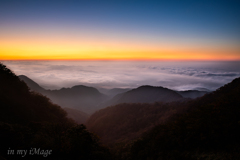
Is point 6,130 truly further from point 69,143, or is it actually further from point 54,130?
point 69,143

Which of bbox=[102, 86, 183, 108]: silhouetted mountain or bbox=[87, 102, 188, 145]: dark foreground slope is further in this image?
bbox=[102, 86, 183, 108]: silhouetted mountain

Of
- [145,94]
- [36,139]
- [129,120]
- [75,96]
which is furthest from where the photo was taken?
[75,96]

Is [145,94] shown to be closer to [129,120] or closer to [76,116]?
[76,116]

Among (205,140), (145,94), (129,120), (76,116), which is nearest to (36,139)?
(205,140)

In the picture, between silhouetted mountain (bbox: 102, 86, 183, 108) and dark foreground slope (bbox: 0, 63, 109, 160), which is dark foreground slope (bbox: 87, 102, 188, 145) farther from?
silhouetted mountain (bbox: 102, 86, 183, 108)

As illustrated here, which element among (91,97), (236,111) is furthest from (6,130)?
(91,97)

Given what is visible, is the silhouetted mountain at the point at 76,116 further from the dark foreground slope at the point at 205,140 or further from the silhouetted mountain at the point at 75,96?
the silhouetted mountain at the point at 75,96

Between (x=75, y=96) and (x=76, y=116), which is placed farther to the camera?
(x=75, y=96)

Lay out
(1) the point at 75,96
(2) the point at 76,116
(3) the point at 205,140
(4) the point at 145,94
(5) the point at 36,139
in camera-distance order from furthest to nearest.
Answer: (1) the point at 75,96
(4) the point at 145,94
(2) the point at 76,116
(5) the point at 36,139
(3) the point at 205,140

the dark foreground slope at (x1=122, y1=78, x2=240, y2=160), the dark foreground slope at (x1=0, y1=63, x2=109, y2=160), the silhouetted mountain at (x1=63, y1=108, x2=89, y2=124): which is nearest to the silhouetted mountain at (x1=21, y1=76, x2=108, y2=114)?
the silhouetted mountain at (x1=63, y1=108, x2=89, y2=124)

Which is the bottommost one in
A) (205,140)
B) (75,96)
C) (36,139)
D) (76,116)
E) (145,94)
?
(75,96)

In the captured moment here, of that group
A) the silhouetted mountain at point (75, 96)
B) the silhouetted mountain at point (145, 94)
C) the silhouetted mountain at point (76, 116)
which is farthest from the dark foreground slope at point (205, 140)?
the silhouetted mountain at point (75, 96)
